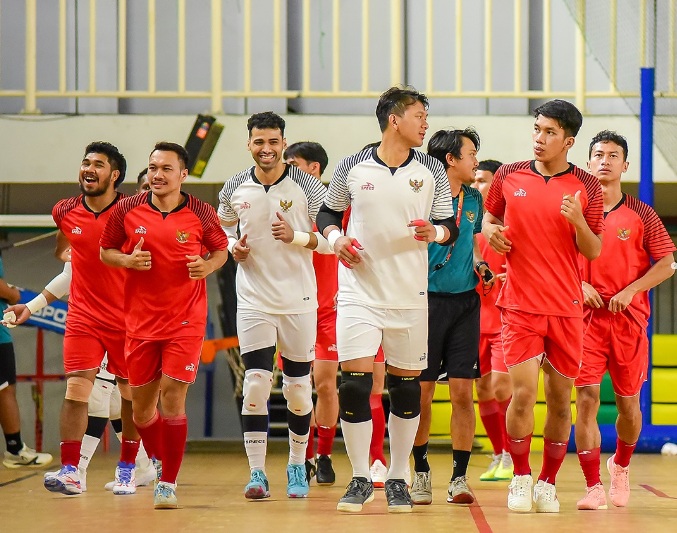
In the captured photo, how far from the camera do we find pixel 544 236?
5.32 m

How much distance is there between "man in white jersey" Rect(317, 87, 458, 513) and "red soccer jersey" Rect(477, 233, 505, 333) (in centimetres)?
154

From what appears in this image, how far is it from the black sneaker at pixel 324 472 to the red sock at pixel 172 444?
54.7 inches

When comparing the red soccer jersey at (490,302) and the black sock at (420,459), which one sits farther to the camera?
the red soccer jersey at (490,302)

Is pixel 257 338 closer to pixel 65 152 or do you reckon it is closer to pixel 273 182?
pixel 273 182

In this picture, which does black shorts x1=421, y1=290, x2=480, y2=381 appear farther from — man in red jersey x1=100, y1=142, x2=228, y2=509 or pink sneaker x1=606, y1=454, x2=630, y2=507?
man in red jersey x1=100, y1=142, x2=228, y2=509

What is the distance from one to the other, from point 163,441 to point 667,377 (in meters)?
5.44

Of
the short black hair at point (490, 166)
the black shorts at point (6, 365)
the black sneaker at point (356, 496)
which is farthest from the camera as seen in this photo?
the black shorts at point (6, 365)

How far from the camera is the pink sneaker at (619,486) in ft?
18.6

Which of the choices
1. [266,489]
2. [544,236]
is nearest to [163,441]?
[266,489]

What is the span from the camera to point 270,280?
601 cm

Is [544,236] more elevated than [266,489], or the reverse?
[544,236]

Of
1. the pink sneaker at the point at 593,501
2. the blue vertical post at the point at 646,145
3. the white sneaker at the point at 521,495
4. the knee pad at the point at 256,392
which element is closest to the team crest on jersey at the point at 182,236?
the knee pad at the point at 256,392

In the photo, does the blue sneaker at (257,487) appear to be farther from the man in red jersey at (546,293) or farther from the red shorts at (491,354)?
the red shorts at (491,354)

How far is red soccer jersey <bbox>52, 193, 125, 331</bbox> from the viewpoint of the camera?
6.18 metres
